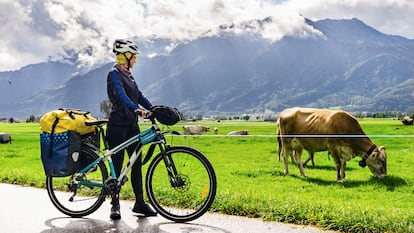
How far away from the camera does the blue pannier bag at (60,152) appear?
5.46 metres

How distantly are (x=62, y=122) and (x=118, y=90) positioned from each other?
89 cm

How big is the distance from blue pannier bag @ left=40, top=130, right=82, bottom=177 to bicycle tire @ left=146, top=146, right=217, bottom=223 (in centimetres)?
105

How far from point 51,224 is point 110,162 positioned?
3.48ft

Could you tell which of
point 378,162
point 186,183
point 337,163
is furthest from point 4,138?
point 186,183

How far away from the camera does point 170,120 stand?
5.20m

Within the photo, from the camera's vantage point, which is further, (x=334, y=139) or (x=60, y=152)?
(x=334, y=139)

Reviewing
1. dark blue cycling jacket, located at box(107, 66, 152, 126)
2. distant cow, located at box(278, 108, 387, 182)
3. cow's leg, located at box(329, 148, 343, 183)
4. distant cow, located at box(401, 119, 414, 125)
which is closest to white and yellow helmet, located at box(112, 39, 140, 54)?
dark blue cycling jacket, located at box(107, 66, 152, 126)

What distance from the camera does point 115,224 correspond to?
17.0 feet

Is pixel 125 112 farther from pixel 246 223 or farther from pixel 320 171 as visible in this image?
pixel 320 171

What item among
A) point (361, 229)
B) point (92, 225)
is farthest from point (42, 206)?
point (361, 229)

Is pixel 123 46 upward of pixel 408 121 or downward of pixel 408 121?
upward

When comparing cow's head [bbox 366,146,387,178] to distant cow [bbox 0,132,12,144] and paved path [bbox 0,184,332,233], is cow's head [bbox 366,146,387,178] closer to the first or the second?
paved path [bbox 0,184,332,233]

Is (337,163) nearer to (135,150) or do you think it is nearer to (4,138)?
(135,150)

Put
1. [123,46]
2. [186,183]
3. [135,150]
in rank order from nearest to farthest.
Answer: [186,183] → [135,150] → [123,46]
